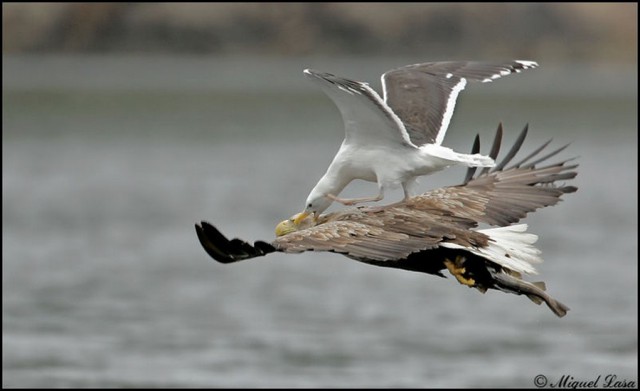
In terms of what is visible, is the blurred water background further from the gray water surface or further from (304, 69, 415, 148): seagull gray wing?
(304, 69, 415, 148): seagull gray wing

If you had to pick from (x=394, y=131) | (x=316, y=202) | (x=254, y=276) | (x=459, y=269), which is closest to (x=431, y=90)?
(x=394, y=131)

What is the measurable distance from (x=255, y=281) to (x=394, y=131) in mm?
12975

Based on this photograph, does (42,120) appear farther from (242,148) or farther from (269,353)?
(269,353)

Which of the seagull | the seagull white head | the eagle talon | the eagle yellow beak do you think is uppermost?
the seagull

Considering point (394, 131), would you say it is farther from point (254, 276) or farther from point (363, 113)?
point (254, 276)

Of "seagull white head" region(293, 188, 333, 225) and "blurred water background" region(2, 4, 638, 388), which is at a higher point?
"blurred water background" region(2, 4, 638, 388)

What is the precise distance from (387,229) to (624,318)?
1127 centimetres

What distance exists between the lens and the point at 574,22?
2096 inches

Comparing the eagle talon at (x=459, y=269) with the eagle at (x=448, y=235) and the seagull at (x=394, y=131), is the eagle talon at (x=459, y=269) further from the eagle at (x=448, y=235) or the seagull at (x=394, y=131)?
the seagull at (x=394, y=131)

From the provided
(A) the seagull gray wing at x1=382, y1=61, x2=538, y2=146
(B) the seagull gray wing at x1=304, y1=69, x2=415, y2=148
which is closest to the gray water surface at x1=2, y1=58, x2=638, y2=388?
(A) the seagull gray wing at x1=382, y1=61, x2=538, y2=146

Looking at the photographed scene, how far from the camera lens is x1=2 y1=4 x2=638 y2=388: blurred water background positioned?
53.9 ft

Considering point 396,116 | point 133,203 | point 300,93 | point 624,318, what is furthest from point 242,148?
point 396,116

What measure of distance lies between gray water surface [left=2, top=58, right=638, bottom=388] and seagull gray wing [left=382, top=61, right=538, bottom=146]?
693 centimetres

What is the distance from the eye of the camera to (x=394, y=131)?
8070 mm
